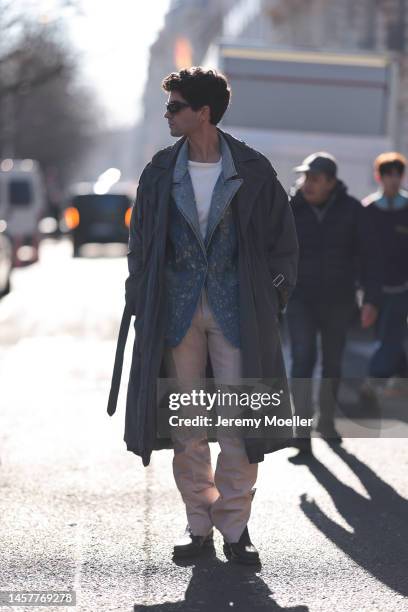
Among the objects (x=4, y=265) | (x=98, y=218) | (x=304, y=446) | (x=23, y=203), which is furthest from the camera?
(x=98, y=218)

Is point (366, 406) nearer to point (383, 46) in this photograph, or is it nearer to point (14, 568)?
point (14, 568)

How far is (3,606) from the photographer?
4512 mm

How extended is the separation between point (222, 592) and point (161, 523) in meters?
1.02

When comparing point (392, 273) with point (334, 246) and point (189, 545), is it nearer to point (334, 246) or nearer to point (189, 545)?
point (334, 246)

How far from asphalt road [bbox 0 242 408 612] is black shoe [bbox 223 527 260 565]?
0.04 metres

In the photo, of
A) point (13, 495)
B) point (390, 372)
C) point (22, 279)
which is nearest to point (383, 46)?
point (22, 279)

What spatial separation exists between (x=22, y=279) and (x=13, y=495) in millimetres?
18690

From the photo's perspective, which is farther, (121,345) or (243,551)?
(121,345)

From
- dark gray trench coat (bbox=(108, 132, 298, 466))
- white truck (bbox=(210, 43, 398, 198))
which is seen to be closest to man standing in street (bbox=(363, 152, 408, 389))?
dark gray trench coat (bbox=(108, 132, 298, 466))

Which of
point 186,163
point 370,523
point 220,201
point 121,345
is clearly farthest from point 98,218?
point 220,201

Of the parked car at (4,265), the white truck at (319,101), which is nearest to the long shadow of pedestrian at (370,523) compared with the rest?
the white truck at (319,101)

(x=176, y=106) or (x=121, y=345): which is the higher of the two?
(x=176, y=106)

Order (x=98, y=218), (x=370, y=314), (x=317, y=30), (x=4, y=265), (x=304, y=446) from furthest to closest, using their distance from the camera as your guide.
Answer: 1. (x=317, y=30)
2. (x=98, y=218)
3. (x=4, y=265)
4. (x=370, y=314)
5. (x=304, y=446)

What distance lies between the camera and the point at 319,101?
1688cm
